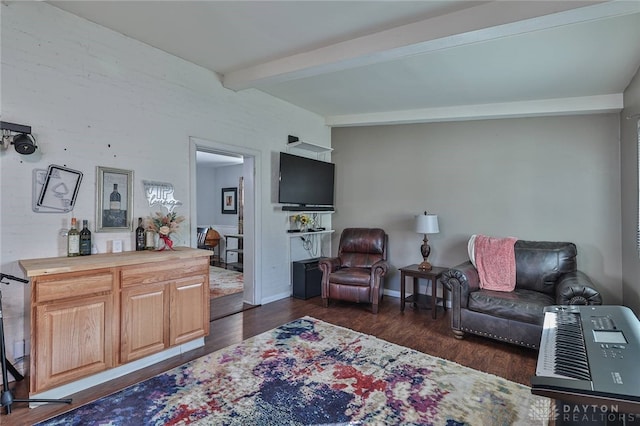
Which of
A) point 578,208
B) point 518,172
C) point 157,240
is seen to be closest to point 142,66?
point 157,240

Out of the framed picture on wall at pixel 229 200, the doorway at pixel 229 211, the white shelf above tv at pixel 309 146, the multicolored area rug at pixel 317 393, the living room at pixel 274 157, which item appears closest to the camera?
the multicolored area rug at pixel 317 393

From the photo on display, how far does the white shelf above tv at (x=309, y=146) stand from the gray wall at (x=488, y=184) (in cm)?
45

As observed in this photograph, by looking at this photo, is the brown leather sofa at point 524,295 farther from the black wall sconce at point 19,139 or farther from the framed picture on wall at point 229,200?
the framed picture on wall at point 229,200

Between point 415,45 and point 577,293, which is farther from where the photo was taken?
point 577,293

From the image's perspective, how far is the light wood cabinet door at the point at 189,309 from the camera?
9.35ft

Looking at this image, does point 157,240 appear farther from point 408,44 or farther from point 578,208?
point 578,208

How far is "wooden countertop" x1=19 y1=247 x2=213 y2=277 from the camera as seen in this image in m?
2.14

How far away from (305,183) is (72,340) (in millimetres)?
3337

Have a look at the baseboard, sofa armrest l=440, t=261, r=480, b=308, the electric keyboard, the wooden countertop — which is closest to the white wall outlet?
the baseboard

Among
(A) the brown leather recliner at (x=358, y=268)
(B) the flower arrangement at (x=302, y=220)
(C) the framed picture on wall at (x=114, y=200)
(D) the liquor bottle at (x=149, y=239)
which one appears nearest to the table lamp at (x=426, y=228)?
(A) the brown leather recliner at (x=358, y=268)

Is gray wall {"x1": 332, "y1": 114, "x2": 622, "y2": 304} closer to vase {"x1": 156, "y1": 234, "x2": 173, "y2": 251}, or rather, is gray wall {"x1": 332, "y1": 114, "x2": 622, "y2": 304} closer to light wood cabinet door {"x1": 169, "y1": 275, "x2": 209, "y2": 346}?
light wood cabinet door {"x1": 169, "y1": 275, "x2": 209, "y2": 346}

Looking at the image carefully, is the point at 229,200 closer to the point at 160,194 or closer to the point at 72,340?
the point at 160,194

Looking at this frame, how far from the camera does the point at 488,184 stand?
443cm

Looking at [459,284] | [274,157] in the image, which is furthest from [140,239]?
[459,284]
